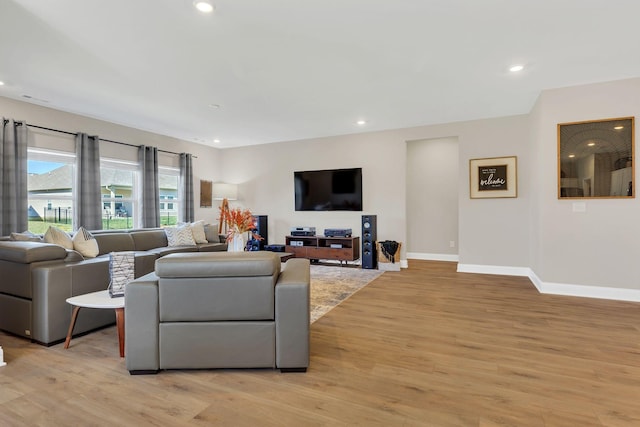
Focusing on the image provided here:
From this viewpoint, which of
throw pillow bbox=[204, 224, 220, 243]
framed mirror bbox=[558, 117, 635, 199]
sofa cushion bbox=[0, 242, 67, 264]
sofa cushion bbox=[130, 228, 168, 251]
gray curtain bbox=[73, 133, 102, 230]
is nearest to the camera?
sofa cushion bbox=[0, 242, 67, 264]

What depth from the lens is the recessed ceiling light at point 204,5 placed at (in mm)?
2198

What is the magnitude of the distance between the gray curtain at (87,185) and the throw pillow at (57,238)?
58.8 inches

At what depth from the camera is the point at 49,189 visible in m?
4.59

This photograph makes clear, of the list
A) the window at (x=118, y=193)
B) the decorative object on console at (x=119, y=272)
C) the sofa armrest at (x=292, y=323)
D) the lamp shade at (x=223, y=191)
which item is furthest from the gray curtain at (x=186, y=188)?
the sofa armrest at (x=292, y=323)

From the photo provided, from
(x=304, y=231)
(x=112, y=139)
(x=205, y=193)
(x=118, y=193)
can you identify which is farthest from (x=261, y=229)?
(x=112, y=139)

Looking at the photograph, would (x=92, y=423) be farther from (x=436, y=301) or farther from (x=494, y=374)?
(x=436, y=301)

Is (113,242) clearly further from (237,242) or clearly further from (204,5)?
(204,5)

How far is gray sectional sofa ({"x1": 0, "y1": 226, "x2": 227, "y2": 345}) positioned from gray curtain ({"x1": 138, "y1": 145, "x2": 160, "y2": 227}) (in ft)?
8.82

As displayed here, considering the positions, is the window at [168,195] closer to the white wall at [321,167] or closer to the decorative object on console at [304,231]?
the white wall at [321,167]

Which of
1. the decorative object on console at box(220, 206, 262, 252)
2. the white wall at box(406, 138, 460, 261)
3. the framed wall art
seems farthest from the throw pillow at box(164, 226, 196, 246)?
the framed wall art

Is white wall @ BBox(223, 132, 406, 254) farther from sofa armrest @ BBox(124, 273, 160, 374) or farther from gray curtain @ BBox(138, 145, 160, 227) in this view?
sofa armrest @ BBox(124, 273, 160, 374)

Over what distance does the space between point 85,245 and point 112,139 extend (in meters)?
2.55

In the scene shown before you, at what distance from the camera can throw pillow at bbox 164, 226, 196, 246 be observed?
4.85 metres

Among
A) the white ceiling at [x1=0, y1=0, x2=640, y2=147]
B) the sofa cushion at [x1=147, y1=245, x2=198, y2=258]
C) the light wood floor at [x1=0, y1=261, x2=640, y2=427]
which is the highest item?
the white ceiling at [x1=0, y1=0, x2=640, y2=147]
